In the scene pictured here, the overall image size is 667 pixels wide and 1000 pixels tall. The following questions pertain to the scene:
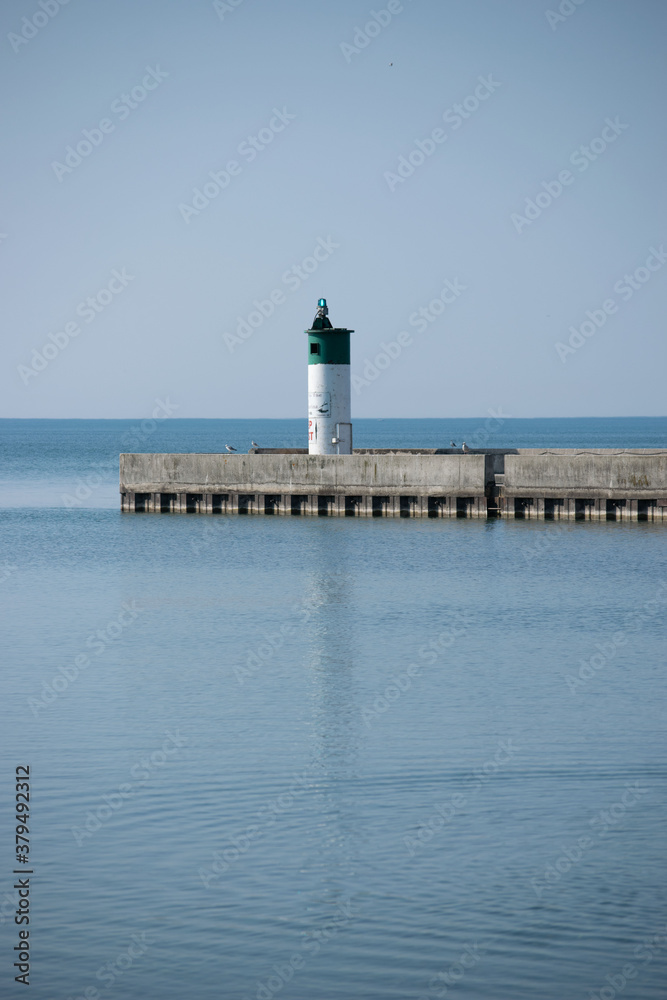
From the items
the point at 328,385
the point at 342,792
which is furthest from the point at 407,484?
the point at 342,792

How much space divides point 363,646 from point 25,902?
1005 cm

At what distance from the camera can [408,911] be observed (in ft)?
28.9

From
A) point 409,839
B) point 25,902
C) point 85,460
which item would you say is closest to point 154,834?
point 25,902

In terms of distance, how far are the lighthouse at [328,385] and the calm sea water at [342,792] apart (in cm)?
1265

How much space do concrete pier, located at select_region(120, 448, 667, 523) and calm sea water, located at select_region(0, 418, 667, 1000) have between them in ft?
27.7

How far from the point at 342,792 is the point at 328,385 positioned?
25.7 m

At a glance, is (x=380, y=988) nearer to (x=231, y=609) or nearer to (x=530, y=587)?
(x=231, y=609)

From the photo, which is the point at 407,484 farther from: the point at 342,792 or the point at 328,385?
the point at 342,792

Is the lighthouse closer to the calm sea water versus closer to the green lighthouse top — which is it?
the green lighthouse top

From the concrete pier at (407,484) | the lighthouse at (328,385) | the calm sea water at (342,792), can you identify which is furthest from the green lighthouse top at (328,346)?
the calm sea water at (342,792)

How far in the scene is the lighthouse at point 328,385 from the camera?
36.2 metres

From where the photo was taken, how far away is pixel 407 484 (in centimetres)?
3531

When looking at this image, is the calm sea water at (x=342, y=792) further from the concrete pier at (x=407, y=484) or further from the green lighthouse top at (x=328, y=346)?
the green lighthouse top at (x=328, y=346)

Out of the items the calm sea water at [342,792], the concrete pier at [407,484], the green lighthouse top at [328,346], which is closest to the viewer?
the calm sea water at [342,792]
